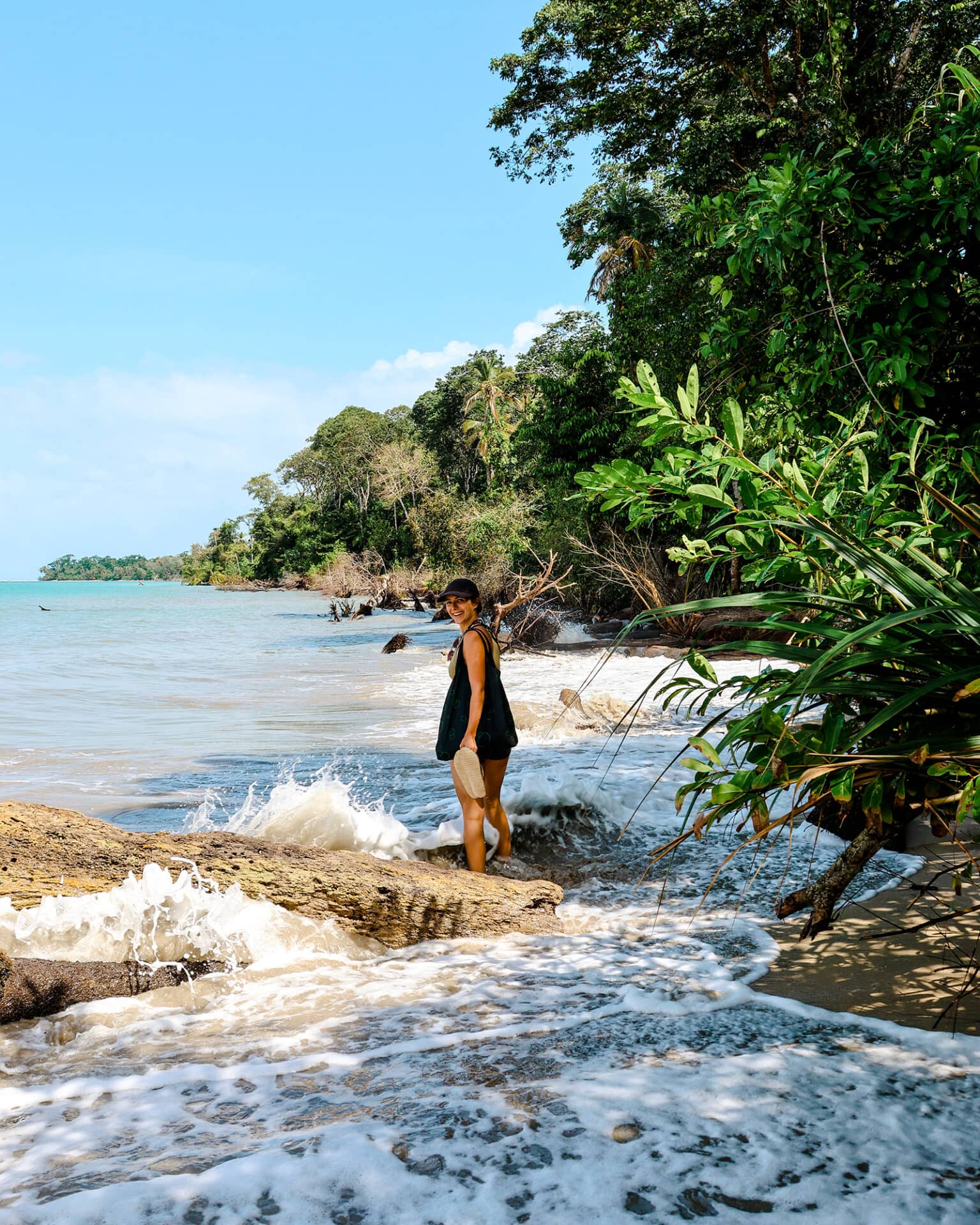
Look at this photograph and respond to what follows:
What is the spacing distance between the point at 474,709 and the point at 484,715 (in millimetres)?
156

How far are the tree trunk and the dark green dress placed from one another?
0.88m

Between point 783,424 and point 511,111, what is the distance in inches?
553

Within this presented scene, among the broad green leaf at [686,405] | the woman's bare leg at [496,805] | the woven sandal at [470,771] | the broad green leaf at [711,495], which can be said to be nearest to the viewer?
the broad green leaf at [711,495]

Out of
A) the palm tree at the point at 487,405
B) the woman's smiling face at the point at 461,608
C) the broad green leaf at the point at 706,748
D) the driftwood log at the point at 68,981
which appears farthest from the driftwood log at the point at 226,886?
the palm tree at the point at 487,405

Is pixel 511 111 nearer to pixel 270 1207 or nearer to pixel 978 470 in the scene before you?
pixel 978 470

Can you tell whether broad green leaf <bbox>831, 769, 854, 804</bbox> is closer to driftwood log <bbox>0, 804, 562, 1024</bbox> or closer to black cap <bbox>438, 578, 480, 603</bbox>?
driftwood log <bbox>0, 804, 562, 1024</bbox>

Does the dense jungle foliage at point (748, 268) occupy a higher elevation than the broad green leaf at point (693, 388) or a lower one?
higher

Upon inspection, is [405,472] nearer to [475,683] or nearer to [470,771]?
[475,683]

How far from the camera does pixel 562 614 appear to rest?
89.7ft

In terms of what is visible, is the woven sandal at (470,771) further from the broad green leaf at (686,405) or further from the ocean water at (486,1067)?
the broad green leaf at (686,405)

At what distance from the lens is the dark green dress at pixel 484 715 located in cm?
541

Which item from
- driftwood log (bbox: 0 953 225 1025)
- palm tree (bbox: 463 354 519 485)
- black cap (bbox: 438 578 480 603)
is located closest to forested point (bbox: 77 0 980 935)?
black cap (bbox: 438 578 480 603)

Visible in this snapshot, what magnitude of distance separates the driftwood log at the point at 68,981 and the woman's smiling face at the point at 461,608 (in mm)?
2389

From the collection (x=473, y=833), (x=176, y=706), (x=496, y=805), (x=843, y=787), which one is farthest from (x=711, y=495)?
(x=176, y=706)
